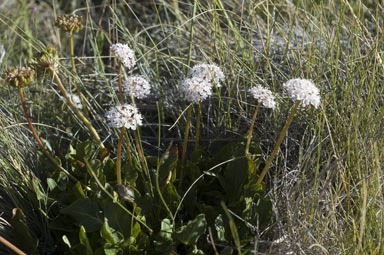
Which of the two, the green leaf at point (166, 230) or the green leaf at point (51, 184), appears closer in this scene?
the green leaf at point (166, 230)

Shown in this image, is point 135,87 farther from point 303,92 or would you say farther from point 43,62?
point 303,92

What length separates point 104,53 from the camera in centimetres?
325

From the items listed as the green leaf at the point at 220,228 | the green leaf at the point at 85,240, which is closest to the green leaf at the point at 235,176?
the green leaf at the point at 220,228

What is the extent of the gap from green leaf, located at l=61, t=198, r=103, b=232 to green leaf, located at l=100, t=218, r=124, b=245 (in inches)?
3.9

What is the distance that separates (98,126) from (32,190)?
0.52 metres

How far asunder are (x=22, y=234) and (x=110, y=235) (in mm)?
319

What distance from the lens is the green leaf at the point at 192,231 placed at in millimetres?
1471

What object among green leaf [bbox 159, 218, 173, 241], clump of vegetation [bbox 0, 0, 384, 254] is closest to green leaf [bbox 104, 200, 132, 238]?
clump of vegetation [bbox 0, 0, 384, 254]

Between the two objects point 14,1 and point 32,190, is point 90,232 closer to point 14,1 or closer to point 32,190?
point 32,190

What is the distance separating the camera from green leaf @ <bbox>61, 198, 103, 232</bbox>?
155 cm

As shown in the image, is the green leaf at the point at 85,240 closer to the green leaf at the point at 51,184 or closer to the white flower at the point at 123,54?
the green leaf at the point at 51,184

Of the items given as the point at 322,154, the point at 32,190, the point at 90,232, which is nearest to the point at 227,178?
the point at 322,154

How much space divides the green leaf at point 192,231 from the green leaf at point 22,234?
Result: 0.47m

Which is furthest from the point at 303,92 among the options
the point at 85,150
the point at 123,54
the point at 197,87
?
the point at 85,150
